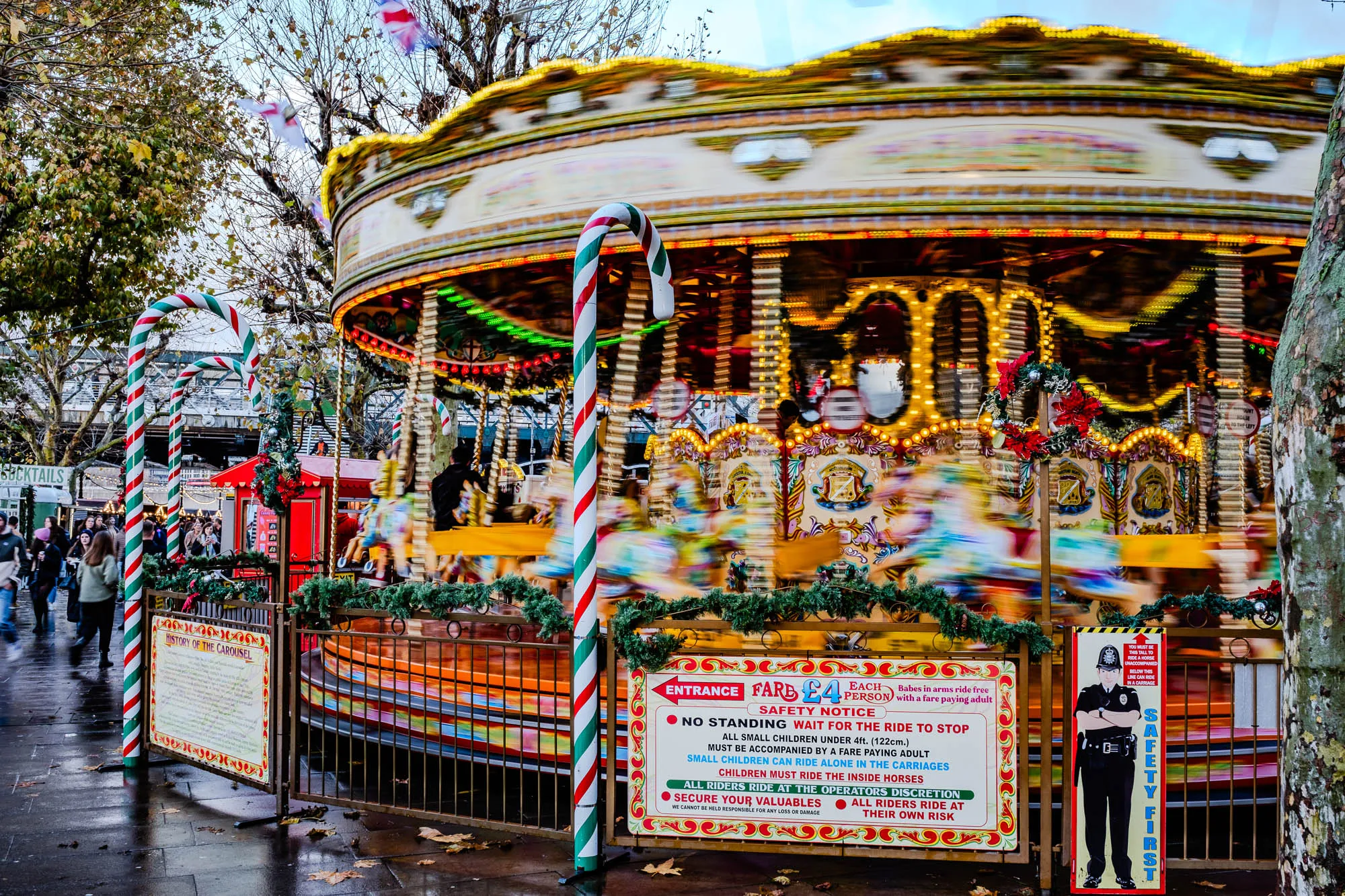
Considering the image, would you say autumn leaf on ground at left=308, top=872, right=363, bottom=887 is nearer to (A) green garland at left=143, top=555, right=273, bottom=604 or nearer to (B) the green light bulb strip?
(A) green garland at left=143, top=555, right=273, bottom=604

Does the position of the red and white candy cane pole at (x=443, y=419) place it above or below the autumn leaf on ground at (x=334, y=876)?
above

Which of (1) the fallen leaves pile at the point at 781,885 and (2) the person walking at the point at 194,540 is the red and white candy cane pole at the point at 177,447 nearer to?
(1) the fallen leaves pile at the point at 781,885

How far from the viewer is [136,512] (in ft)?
25.2

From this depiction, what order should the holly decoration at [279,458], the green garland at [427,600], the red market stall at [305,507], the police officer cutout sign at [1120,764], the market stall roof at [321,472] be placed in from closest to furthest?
the police officer cutout sign at [1120,764] → the green garland at [427,600] → the holly decoration at [279,458] → the red market stall at [305,507] → the market stall roof at [321,472]

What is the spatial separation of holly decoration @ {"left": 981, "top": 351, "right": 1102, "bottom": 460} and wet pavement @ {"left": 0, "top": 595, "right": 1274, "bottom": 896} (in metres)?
2.03

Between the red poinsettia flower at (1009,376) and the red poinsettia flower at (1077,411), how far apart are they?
337 millimetres

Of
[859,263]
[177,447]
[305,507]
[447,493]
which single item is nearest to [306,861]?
[177,447]

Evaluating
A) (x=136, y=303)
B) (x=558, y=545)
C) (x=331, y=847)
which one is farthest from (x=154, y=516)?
(x=331, y=847)

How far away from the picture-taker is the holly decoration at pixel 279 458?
731cm

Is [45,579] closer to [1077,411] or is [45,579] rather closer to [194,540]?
[194,540]

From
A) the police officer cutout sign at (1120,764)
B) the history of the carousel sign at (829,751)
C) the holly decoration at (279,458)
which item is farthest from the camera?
the holly decoration at (279,458)

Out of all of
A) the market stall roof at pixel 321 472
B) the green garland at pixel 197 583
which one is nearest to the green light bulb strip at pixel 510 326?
the green garland at pixel 197 583

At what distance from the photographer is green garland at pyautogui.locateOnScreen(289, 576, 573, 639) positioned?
5719mm

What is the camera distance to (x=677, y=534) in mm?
8125
